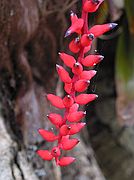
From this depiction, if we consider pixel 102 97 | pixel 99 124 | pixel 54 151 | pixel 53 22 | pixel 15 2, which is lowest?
pixel 99 124

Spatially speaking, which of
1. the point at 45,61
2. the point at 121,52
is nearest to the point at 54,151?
the point at 45,61

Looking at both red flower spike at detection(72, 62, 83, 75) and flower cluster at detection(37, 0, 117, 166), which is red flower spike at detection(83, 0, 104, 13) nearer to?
flower cluster at detection(37, 0, 117, 166)

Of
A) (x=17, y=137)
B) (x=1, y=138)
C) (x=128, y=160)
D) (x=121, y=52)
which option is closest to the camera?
(x=1, y=138)

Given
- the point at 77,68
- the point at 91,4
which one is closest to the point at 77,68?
the point at 77,68

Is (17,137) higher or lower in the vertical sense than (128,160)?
higher

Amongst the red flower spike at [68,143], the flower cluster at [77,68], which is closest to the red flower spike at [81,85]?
the flower cluster at [77,68]

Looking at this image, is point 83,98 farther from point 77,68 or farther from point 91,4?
point 91,4

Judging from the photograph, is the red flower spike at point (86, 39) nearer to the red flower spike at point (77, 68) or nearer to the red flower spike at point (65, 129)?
the red flower spike at point (77, 68)

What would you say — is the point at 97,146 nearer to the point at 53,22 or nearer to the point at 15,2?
the point at 53,22
